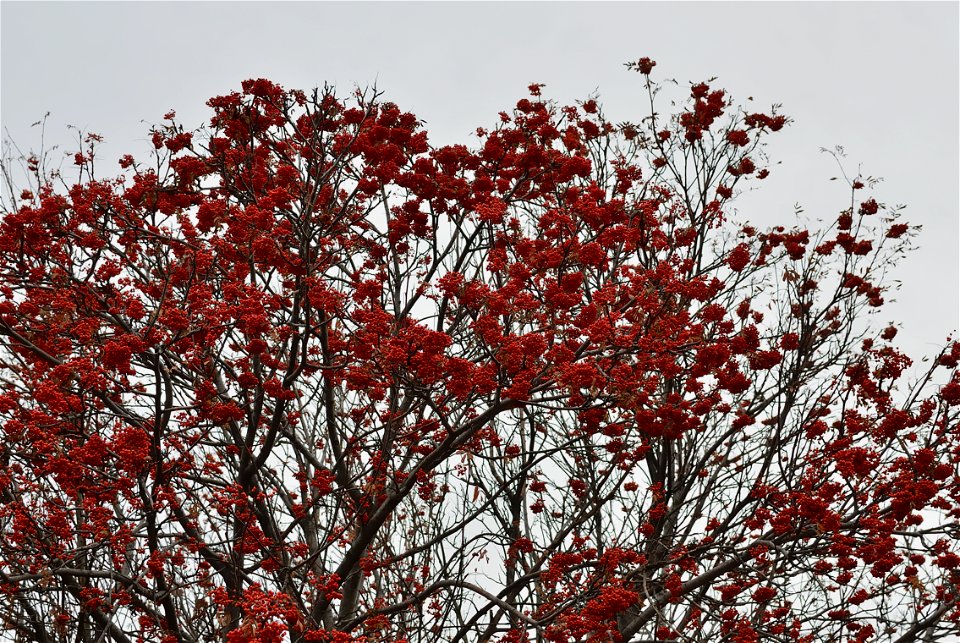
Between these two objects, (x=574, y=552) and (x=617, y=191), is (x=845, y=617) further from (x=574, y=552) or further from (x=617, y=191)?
(x=617, y=191)

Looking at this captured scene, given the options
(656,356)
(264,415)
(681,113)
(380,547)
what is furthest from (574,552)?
(681,113)

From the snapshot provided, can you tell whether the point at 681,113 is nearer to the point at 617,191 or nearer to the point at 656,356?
the point at 617,191

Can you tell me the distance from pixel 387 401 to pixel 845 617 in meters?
4.55

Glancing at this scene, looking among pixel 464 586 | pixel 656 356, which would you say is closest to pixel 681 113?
pixel 656 356

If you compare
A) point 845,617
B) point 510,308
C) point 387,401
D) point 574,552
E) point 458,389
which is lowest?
point 845,617

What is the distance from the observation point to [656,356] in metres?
6.80

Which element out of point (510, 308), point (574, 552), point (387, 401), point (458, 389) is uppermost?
point (387, 401)

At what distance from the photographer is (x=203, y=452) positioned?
9.28m

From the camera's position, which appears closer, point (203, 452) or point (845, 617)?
point (845, 617)

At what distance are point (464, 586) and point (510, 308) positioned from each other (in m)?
2.09

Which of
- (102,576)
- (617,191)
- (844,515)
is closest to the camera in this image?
(102,576)

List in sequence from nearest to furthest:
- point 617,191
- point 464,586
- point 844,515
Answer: point 464,586 → point 844,515 → point 617,191

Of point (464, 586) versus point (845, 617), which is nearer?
point (464, 586)

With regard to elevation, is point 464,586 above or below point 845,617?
above
